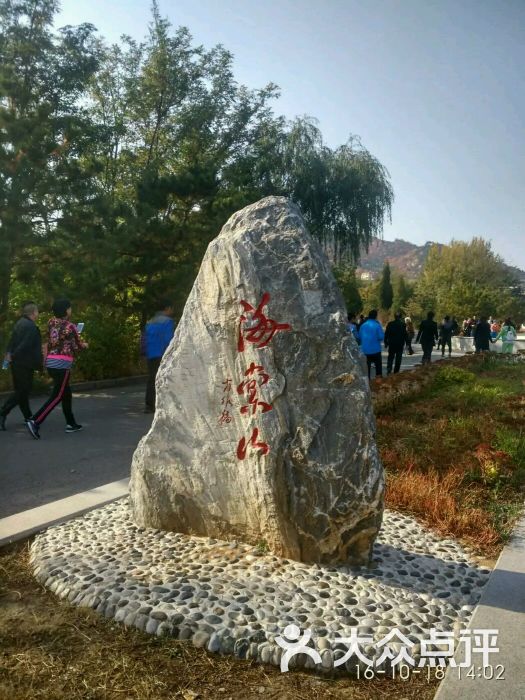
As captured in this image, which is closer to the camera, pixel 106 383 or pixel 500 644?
pixel 500 644

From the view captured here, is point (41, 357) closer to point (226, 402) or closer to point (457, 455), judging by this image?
point (226, 402)

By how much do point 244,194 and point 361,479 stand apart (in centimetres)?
1103

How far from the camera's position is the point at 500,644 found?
2.62m

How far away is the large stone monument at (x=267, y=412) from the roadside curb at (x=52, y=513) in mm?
680

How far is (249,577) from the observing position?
3.13 metres

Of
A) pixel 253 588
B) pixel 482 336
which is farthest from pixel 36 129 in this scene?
pixel 482 336

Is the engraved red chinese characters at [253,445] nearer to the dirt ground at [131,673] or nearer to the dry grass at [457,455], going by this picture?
the dirt ground at [131,673]

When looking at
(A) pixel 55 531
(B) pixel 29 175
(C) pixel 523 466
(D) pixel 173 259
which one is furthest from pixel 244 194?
(A) pixel 55 531

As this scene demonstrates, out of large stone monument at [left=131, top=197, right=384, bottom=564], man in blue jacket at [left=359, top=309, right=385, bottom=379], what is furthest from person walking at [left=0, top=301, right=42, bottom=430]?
man in blue jacket at [left=359, top=309, right=385, bottom=379]

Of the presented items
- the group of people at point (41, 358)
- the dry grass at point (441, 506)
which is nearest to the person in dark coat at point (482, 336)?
the group of people at point (41, 358)

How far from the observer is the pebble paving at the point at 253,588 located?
2654mm

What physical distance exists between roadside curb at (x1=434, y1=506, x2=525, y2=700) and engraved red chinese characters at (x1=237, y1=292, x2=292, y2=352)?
1704mm

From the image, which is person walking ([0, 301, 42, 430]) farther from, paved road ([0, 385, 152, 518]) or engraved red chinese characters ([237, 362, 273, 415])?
engraved red chinese characters ([237, 362, 273, 415])

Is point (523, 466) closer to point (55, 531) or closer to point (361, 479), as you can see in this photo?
point (361, 479)
